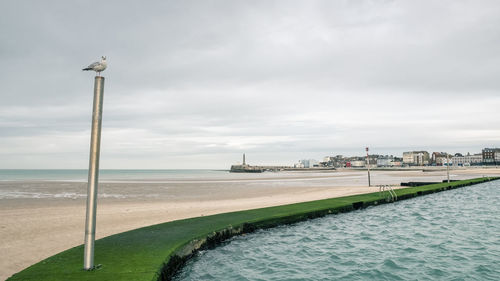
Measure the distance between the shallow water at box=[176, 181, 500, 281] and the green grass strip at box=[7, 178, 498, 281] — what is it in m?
0.44

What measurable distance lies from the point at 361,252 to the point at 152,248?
20.0ft

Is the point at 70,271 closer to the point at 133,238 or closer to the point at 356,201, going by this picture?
the point at 133,238

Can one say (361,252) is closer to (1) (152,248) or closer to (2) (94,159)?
(1) (152,248)

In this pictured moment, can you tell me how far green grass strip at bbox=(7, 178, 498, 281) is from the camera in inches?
256

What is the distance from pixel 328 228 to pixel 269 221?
2412mm

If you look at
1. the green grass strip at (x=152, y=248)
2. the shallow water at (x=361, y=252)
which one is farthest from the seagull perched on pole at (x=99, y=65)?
the shallow water at (x=361, y=252)

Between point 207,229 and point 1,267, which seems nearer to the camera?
point 1,267

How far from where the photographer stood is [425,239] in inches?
463

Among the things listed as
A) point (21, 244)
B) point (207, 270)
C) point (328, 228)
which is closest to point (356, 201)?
point (328, 228)

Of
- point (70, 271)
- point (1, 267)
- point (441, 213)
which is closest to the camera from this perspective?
→ point (70, 271)

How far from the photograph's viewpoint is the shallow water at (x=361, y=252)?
8375 mm

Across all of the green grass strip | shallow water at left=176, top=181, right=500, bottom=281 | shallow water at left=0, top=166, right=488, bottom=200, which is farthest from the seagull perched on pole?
shallow water at left=0, top=166, right=488, bottom=200

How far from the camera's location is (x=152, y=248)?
8.70 m

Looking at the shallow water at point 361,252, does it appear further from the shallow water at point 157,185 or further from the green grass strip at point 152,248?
the shallow water at point 157,185
